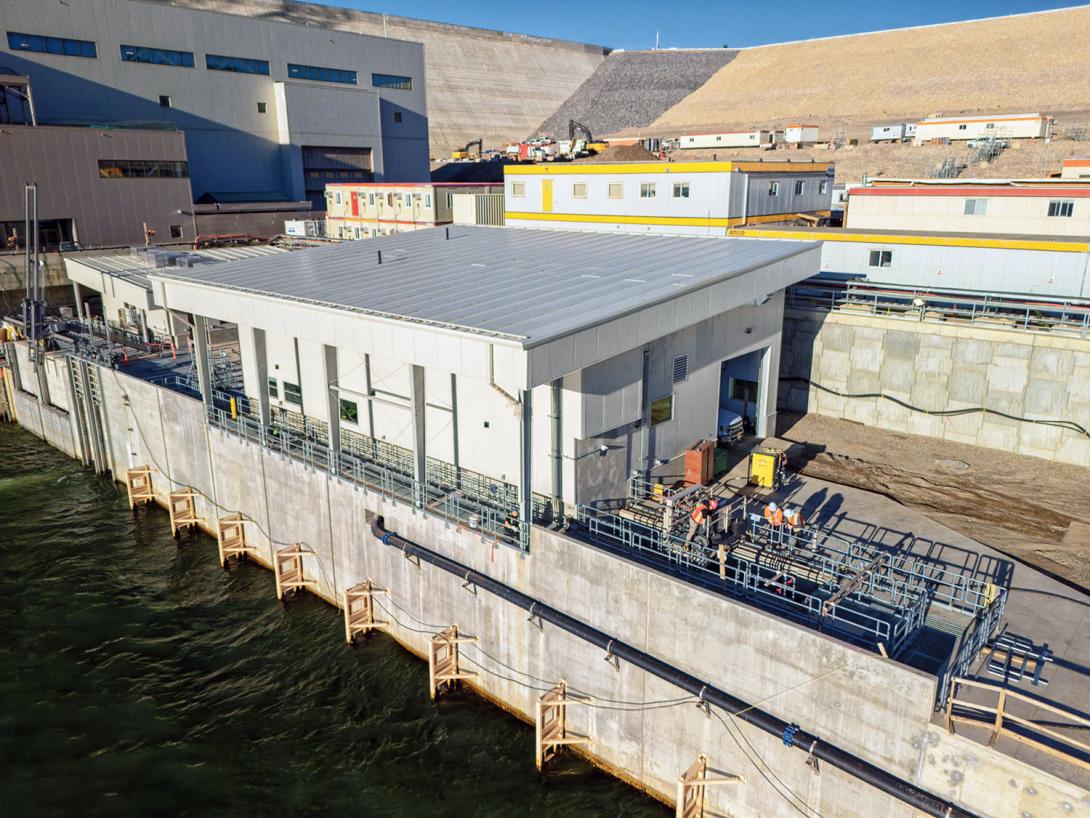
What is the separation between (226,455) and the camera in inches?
1027

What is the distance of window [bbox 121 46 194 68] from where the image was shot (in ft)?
204

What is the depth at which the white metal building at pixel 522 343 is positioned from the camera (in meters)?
17.0

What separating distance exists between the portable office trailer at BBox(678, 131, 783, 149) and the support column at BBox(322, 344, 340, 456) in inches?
3454

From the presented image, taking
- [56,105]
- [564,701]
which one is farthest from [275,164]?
[564,701]

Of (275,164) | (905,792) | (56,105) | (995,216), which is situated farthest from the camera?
(275,164)

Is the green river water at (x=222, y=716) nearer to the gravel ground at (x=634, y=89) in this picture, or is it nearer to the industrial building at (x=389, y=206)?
the industrial building at (x=389, y=206)

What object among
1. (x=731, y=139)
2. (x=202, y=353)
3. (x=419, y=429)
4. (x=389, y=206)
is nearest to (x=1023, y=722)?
(x=419, y=429)

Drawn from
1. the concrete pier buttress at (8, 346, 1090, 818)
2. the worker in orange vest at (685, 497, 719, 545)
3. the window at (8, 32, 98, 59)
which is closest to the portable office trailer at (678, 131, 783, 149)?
the window at (8, 32, 98, 59)

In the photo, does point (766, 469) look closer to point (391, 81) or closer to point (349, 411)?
point (349, 411)

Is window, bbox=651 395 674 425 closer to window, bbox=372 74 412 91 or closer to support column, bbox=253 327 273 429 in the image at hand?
support column, bbox=253 327 273 429

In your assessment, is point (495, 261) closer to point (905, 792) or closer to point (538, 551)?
point (538, 551)

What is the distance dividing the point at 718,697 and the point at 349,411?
48.3 ft

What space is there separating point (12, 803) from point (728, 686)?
15582 millimetres

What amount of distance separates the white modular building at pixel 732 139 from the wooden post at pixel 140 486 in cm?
8816
